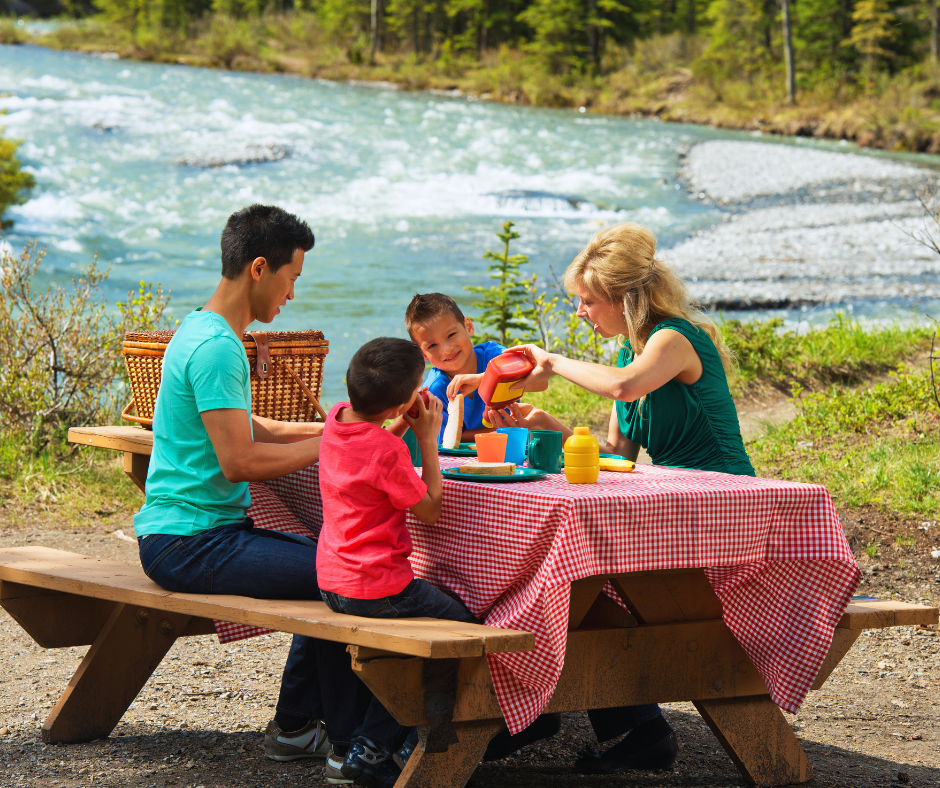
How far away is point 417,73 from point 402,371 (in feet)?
104

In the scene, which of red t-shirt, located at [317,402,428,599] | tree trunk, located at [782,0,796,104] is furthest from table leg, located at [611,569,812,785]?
tree trunk, located at [782,0,796,104]

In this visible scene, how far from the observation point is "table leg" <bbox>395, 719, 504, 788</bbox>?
238cm

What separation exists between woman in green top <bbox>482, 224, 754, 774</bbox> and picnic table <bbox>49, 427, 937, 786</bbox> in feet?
1.05

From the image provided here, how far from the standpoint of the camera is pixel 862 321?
10.4 m

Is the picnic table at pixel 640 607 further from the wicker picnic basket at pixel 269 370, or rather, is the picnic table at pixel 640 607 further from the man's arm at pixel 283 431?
the wicker picnic basket at pixel 269 370

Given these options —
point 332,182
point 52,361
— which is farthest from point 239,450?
point 332,182

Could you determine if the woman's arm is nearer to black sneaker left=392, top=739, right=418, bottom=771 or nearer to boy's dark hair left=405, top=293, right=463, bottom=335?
boy's dark hair left=405, top=293, right=463, bottom=335

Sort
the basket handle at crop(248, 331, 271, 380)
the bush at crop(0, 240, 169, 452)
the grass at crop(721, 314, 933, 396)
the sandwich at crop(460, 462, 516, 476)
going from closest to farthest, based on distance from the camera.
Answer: the sandwich at crop(460, 462, 516, 476) < the basket handle at crop(248, 331, 271, 380) < the bush at crop(0, 240, 169, 452) < the grass at crop(721, 314, 933, 396)

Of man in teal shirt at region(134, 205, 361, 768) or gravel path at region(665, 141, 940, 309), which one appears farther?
gravel path at region(665, 141, 940, 309)

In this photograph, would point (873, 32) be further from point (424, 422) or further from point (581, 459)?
point (424, 422)

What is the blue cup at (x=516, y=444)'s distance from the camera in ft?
9.80

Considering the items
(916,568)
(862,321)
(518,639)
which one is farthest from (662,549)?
(862,321)

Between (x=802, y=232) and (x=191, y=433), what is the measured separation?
14.7 metres

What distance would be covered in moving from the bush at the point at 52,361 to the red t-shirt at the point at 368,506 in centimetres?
430
